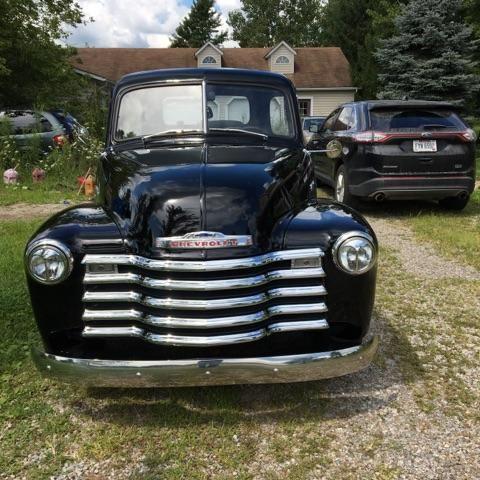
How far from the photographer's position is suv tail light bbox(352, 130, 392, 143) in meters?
7.13

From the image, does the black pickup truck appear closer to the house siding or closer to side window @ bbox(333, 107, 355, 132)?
side window @ bbox(333, 107, 355, 132)

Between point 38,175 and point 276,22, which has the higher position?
point 276,22

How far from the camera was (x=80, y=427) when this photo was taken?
287 cm

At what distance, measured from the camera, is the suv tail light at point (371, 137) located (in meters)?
7.13

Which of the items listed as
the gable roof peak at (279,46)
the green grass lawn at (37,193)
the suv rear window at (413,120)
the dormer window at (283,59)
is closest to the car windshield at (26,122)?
the green grass lawn at (37,193)

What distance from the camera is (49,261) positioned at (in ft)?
8.74

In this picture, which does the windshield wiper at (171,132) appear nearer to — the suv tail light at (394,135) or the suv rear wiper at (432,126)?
the suv tail light at (394,135)

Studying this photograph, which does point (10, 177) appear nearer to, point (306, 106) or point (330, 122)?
point (330, 122)

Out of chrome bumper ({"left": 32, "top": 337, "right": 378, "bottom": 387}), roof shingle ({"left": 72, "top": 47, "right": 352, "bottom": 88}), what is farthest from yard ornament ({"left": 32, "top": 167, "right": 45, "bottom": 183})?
roof shingle ({"left": 72, "top": 47, "right": 352, "bottom": 88})

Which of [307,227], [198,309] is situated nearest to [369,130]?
[307,227]

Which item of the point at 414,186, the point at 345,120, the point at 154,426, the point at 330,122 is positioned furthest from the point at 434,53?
the point at 154,426

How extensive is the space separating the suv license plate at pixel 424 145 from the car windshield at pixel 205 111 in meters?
3.49

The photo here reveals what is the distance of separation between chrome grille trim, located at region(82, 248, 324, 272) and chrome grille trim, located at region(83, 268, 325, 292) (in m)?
0.06

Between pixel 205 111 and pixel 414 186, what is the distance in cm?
424
